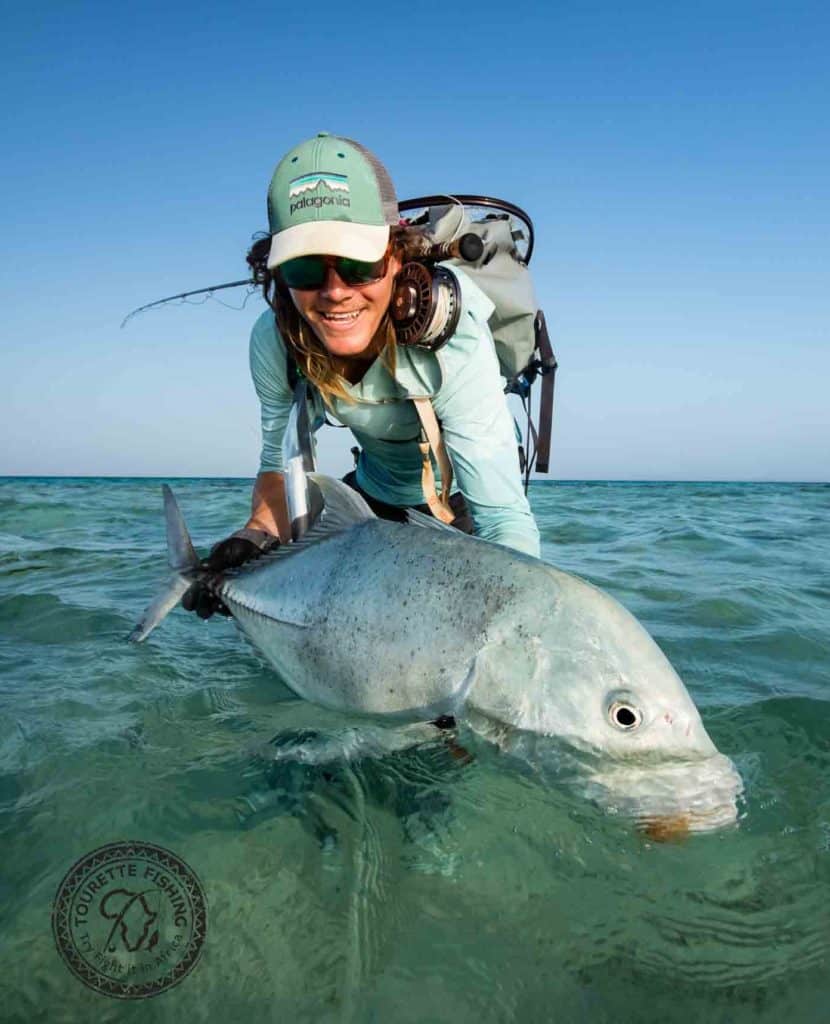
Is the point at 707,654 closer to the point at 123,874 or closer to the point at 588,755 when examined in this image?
the point at 588,755

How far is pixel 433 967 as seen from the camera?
61.1 inches

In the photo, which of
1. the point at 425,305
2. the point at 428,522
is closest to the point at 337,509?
the point at 428,522

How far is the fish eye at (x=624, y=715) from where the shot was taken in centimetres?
172

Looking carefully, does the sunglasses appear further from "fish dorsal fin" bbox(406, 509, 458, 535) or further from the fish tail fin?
the fish tail fin

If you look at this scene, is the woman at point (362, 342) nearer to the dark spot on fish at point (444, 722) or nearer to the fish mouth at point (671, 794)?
the dark spot on fish at point (444, 722)

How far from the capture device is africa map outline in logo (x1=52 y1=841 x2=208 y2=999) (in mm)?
1562

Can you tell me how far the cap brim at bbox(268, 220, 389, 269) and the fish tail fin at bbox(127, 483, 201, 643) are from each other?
1.19m

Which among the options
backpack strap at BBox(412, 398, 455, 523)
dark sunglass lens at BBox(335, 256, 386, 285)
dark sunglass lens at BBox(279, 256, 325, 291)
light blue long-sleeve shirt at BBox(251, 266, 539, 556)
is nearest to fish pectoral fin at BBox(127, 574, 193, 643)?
light blue long-sleeve shirt at BBox(251, 266, 539, 556)

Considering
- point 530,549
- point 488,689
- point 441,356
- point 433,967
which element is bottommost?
point 433,967

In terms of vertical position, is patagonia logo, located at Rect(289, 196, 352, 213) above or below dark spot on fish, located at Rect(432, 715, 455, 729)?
above

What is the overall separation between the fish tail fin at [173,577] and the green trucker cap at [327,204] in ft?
4.15

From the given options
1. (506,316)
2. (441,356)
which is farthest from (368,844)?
(506,316)

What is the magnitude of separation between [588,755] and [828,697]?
70.3 inches

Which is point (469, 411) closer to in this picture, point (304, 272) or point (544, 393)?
point (304, 272)
